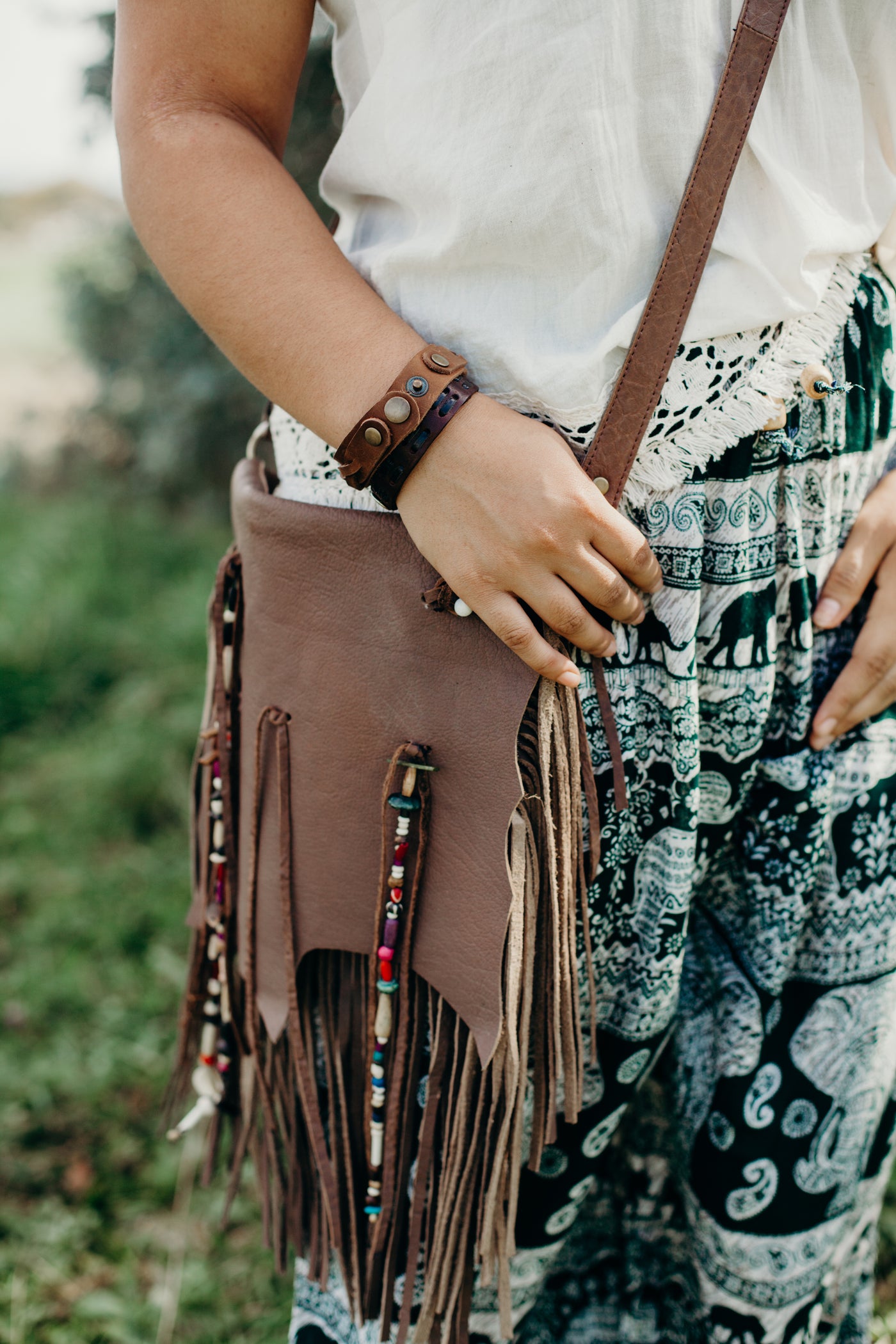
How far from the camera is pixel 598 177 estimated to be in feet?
2.47

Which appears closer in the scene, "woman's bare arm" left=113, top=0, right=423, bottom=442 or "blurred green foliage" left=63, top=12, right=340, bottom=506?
"woman's bare arm" left=113, top=0, right=423, bottom=442

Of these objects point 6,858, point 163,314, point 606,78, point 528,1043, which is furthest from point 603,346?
point 163,314

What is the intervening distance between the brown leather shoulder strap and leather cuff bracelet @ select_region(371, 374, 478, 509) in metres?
0.12

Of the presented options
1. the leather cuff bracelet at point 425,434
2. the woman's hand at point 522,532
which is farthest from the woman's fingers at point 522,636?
the leather cuff bracelet at point 425,434

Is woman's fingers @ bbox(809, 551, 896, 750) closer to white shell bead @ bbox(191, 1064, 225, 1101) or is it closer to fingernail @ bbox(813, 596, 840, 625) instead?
fingernail @ bbox(813, 596, 840, 625)

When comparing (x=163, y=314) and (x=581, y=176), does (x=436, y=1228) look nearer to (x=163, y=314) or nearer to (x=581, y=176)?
(x=581, y=176)

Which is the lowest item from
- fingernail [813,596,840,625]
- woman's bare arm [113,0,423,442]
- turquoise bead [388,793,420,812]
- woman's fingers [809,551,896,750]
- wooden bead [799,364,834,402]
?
turquoise bead [388,793,420,812]

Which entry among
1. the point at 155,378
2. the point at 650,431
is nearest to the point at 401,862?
the point at 650,431

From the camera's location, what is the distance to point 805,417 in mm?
875

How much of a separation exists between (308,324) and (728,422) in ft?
→ 1.17

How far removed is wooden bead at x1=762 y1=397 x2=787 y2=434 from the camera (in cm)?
82

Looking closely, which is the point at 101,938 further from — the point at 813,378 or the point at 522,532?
the point at 813,378

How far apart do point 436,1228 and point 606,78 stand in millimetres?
1003

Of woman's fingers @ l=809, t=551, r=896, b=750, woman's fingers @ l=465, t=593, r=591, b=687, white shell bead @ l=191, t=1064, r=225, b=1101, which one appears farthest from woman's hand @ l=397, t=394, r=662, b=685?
white shell bead @ l=191, t=1064, r=225, b=1101
